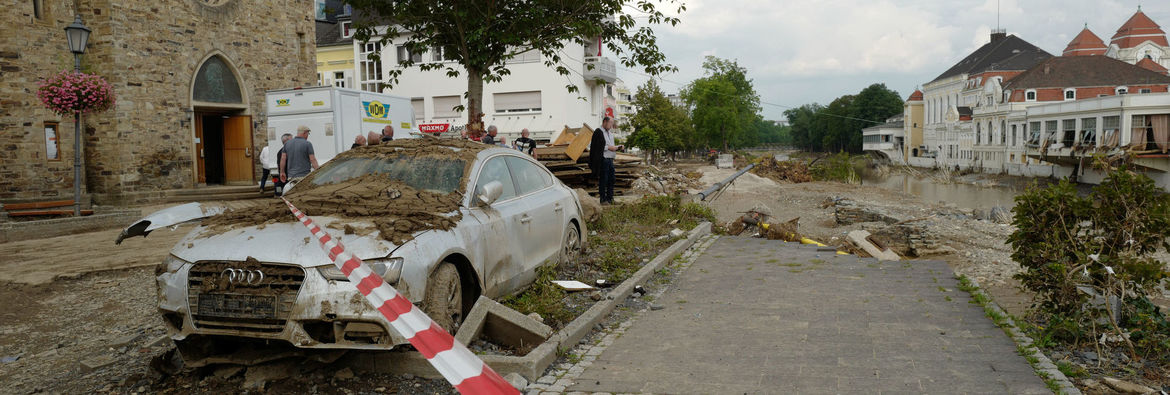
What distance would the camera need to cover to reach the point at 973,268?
32.7 feet

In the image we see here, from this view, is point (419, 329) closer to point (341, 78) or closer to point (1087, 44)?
point (341, 78)

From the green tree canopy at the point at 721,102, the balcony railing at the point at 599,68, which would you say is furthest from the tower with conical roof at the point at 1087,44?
the balcony railing at the point at 599,68

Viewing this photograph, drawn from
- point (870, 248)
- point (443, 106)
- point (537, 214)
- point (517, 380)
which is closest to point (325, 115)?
point (537, 214)

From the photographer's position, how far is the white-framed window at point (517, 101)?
4778 cm

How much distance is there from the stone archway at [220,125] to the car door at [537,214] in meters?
17.1

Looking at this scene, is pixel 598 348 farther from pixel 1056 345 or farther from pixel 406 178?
pixel 1056 345

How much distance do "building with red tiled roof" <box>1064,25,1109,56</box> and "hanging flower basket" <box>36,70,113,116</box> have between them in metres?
99.2

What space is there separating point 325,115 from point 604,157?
7.82m

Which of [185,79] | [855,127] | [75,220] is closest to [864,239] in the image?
[75,220]

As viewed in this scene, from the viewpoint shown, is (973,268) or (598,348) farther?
(973,268)

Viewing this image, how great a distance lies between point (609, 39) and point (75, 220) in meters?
10.2

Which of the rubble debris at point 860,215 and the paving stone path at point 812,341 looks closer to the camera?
the paving stone path at point 812,341

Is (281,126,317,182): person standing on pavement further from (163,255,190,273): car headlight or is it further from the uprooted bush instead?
the uprooted bush

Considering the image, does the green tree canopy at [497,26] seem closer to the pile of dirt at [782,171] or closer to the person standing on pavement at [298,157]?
the person standing on pavement at [298,157]
